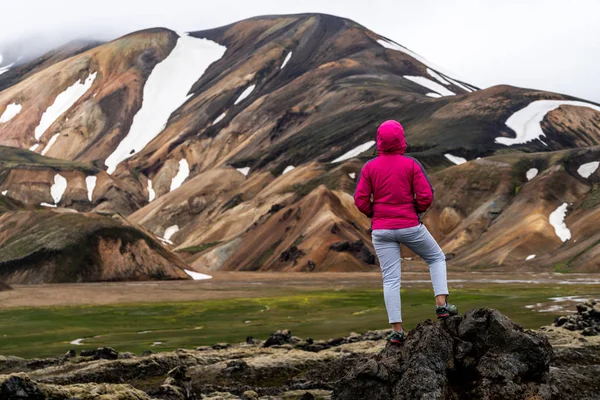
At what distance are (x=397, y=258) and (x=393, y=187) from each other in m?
1.10

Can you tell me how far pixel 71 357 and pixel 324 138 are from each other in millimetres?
163696

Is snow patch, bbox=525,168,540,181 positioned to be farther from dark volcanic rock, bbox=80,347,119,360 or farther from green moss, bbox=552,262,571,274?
dark volcanic rock, bbox=80,347,119,360

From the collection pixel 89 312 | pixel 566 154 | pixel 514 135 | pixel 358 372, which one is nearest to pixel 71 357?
pixel 358 372

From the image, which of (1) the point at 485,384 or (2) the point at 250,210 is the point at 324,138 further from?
(1) the point at 485,384

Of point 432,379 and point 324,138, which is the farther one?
point 324,138

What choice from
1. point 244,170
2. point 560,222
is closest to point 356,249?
point 560,222

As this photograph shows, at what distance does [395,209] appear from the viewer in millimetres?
13172

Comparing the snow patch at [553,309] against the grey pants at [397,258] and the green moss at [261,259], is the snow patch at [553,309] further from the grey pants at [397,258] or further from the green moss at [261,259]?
the green moss at [261,259]

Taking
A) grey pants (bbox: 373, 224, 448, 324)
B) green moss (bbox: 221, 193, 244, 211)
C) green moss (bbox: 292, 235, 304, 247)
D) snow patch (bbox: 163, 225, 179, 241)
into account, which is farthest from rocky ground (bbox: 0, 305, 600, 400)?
snow patch (bbox: 163, 225, 179, 241)

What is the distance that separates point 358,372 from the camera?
12.9 meters

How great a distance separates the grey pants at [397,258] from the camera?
1320cm

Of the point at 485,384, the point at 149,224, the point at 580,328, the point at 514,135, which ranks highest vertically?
the point at 485,384

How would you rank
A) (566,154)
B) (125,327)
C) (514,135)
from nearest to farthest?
1. (125,327)
2. (566,154)
3. (514,135)

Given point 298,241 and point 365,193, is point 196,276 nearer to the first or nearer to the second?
point 298,241
